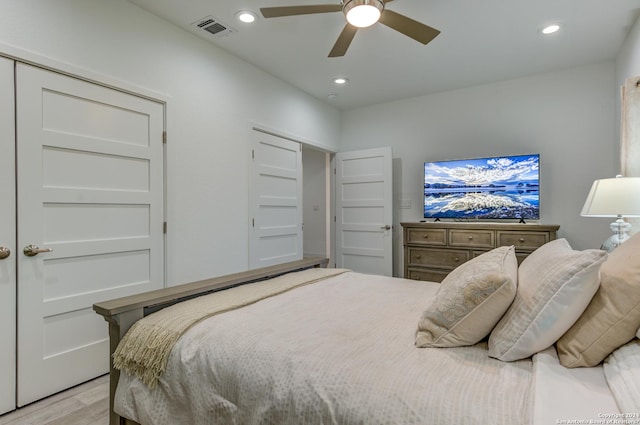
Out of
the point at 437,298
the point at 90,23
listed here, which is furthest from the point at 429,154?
the point at 90,23

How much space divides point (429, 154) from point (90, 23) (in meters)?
3.79

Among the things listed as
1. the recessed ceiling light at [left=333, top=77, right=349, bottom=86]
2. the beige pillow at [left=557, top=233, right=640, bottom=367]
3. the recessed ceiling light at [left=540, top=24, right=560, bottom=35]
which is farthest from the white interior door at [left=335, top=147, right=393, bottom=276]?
the beige pillow at [left=557, top=233, right=640, bottom=367]

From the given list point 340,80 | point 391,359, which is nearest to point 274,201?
point 340,80

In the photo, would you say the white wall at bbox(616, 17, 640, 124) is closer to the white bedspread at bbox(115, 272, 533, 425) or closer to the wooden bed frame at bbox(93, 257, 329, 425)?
the white bedspread at bbox(115, 272, 533, 425)

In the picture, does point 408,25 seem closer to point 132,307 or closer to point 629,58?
point 132,307

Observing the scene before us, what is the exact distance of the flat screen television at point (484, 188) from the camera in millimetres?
3604

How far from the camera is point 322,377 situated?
101 cm

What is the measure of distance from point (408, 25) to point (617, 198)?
68.0 inches

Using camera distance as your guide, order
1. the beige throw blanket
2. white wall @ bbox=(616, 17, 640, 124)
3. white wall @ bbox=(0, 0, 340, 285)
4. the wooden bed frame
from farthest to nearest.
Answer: white wall @ bbox=(616, 17, 640, 124) → white wall @ bbox=(0, 0, 340, 285) → the wooden bed frame → the beige throw blanket

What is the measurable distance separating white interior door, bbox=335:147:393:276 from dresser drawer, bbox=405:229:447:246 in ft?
1.43

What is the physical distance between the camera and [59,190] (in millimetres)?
2150

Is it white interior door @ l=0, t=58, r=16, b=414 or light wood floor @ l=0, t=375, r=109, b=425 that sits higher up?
white interior door @ l=0, t=58, r=16, b=414

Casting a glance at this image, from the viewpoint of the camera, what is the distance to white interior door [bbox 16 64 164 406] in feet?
6.64

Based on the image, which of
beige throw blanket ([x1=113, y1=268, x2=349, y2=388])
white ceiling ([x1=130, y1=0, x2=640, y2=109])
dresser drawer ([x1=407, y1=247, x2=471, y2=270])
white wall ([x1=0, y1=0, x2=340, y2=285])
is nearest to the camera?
beige throw blanket ([x1=113, y1=268, x2=349, y2=388])
